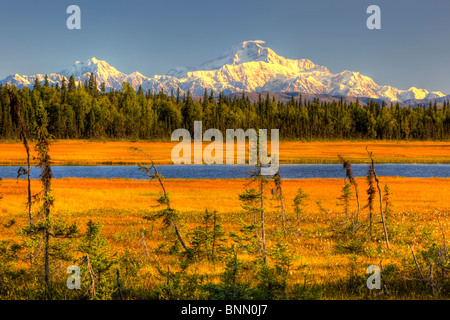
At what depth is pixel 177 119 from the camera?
563 feet

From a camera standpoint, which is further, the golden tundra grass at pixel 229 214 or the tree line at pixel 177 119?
the tree line at pixel 177 119

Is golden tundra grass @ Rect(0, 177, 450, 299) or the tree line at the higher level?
the tree line

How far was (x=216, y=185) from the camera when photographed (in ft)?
155

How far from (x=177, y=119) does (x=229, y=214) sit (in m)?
147

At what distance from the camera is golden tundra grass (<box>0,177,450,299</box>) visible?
42.1 ft

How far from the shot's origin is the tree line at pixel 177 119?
14488 centimetres

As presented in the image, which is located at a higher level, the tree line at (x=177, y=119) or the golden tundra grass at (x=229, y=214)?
the tree line at (x=177, y=119)

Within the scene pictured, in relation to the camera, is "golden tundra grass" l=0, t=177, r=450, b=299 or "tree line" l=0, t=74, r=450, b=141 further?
"tree line" l=0, t=74, r=450, b=141

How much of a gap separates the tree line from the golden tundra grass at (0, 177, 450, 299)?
340 feet

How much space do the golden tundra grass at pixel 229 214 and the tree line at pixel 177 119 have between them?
104m

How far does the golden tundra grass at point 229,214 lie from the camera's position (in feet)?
42.1

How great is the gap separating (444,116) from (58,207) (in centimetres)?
21118
